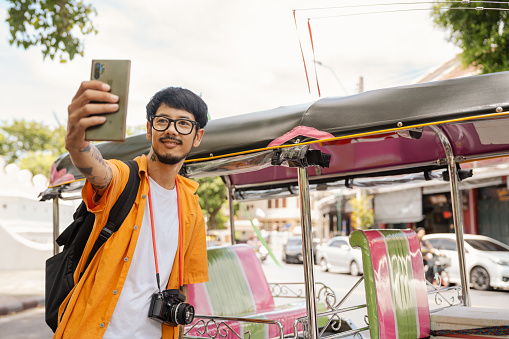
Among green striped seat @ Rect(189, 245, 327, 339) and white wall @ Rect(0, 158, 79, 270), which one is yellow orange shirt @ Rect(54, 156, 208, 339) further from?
white wall @ Rect(0, 158, 79, 270)

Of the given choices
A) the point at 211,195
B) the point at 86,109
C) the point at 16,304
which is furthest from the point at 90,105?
the point at 211,195

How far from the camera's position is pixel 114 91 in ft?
5.23

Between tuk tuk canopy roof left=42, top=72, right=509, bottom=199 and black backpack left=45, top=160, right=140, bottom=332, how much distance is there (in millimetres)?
1596

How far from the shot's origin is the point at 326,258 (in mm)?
20922

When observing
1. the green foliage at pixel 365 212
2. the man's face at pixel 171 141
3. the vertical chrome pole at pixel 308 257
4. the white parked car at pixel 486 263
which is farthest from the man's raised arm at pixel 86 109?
the green foliage at pixel 365 212

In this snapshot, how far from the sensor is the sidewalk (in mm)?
11773

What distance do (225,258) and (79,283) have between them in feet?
12.9

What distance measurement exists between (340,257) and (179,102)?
1853 cm

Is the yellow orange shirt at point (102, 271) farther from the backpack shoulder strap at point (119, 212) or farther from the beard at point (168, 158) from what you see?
the beard at point (168, 158)

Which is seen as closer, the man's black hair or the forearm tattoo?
the forearm tattoo

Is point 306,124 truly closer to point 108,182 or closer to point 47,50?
point 108,182

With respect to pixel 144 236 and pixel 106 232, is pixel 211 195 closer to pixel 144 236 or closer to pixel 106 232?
pixel 144 236

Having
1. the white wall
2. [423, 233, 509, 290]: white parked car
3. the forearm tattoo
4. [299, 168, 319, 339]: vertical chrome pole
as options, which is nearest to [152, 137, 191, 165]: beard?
the forearm tattoo

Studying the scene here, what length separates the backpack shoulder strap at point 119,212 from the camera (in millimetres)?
2059
